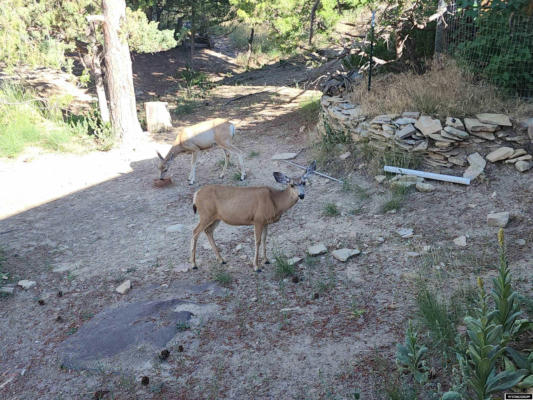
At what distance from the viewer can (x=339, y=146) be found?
32.6 feet

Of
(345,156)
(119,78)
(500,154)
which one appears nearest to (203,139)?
(345,156)

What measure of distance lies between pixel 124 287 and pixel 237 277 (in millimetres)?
1518

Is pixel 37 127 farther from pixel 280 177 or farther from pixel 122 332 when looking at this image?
pixel 122 332

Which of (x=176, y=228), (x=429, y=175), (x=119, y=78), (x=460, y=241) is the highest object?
(x=119, y=78)

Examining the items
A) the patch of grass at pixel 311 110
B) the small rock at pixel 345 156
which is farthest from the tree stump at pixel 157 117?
the small rock at pixel 345 156

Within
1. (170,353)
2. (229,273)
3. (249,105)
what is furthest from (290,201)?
(249,105)

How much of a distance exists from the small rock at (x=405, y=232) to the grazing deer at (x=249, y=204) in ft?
5.24

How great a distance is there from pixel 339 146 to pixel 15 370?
23.7 feet

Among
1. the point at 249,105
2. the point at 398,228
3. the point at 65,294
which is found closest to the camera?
the point at 65,294

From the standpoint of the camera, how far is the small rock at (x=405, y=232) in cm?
663

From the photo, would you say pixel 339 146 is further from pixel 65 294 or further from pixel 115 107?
pixel 115 107

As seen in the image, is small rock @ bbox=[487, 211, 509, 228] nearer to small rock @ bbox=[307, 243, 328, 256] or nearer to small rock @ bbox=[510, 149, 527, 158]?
small rock @ bbox=[510, 149, 527, 158]

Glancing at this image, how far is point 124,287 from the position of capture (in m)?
6.20

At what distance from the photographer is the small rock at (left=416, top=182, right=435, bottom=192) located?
7680mm
